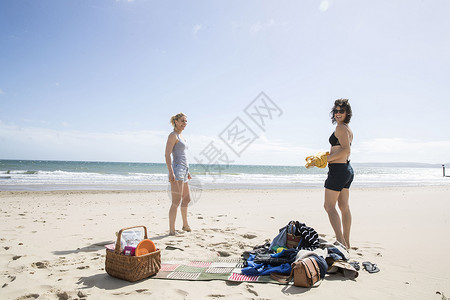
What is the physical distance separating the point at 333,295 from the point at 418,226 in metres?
4.32

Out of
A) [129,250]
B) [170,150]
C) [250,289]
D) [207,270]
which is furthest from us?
[170,150]

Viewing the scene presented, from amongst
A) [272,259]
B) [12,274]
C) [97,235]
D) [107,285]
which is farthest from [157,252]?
[97,235]

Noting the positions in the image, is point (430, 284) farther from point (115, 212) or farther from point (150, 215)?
point (115, 212)

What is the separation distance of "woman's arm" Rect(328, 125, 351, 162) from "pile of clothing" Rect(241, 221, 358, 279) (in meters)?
1.06

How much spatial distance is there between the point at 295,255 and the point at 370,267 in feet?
2.87

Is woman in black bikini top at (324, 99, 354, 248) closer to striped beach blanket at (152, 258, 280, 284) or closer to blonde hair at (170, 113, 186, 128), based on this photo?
striped beach blanket at (152, 258, 280, 284)

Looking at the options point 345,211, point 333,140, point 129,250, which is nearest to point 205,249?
point 129,250

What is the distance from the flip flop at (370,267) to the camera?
3152mm

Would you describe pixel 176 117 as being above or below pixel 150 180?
above

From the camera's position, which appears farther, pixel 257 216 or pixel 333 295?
pixel 257 216

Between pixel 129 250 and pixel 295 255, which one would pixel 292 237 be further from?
pixel 129 250

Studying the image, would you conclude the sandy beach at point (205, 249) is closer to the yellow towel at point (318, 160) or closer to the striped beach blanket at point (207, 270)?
the striped beach blanket at point (207, 270)

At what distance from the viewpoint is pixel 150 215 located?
22.3ft

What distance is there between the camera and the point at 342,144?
12.6ft
